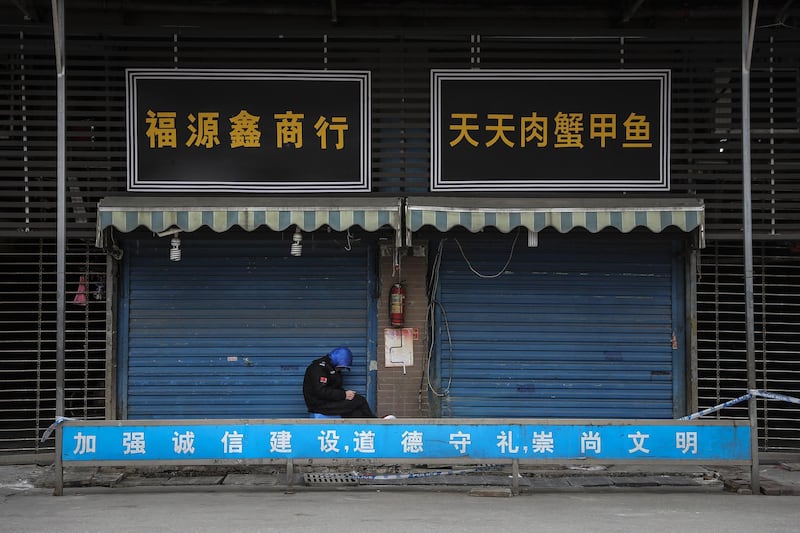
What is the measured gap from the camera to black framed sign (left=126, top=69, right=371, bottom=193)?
428 inches

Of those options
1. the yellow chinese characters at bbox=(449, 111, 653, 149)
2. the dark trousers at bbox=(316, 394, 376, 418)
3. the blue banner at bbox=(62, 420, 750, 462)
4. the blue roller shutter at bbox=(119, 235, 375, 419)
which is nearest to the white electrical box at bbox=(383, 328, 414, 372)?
the blue roller shutter at bbox=(119, 235, 375, 419)

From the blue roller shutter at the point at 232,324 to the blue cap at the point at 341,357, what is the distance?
459 millimetres

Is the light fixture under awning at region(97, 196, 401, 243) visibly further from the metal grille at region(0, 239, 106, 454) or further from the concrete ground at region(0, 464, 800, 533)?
the concrete ground at region(0, 464, 800, 533)

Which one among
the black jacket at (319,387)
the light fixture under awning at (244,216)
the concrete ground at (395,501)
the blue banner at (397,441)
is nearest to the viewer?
the concrete ground at (395,501)

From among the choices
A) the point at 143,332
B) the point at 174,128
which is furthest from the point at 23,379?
the point at 174,128

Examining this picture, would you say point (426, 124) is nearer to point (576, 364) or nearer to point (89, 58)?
point (576, 364)

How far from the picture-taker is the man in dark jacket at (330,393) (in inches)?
420

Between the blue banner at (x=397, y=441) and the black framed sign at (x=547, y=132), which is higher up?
the black framed sign at (x=547, y=132)

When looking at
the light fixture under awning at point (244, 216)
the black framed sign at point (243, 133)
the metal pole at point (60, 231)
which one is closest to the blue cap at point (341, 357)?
the light fixture under awning at point (244, 216)

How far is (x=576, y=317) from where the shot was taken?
11383mm

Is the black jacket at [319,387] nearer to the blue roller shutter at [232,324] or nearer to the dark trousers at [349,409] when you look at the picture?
the dark trousers at [349,409]

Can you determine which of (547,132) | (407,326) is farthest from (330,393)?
(547,132)

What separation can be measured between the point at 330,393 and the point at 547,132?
4364 millimetres

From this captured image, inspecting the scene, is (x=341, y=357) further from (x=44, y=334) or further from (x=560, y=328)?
(x=44, y=334)
